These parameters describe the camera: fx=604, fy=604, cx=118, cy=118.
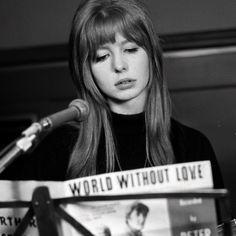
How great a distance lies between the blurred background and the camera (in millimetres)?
1799

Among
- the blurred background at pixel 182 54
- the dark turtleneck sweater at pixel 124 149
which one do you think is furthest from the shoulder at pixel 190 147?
the blurred background at pixel 182 54

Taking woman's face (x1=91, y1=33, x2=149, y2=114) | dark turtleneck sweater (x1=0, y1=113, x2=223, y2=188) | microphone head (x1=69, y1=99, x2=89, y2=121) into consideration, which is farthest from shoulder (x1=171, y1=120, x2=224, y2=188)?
microphone head (x1=69, y1=99, x2=89, y2=121)

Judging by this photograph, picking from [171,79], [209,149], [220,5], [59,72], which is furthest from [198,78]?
[209,149]

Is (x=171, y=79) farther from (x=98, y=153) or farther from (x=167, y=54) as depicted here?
(x=98, y=153)

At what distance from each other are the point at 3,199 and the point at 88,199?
0.51 ft

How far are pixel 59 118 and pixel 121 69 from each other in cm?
36

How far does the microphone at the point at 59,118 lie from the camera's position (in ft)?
2.46

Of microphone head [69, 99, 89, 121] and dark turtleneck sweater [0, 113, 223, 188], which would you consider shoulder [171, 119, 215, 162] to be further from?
microphone head [69, 99, 89, 121]

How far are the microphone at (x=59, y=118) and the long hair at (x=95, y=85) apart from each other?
31 cm

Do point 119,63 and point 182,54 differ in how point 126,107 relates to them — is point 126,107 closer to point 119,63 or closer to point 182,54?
point 119,63

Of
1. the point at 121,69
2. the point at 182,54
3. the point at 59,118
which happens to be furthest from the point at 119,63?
the point at 182,54

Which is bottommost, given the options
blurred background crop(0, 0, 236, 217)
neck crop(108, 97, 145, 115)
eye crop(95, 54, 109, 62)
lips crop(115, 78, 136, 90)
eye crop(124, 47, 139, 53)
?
neck crop(108, 97, 145, 115)

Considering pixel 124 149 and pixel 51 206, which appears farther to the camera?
pixel 124 149

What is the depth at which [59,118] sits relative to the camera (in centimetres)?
79
